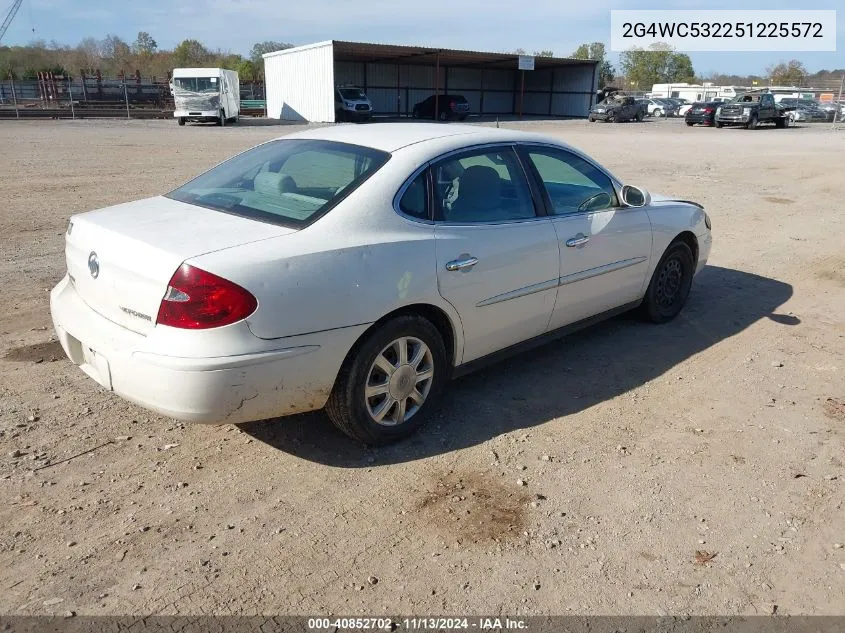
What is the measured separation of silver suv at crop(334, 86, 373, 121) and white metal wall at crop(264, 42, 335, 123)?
0.58 metres

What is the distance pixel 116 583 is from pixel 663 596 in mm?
2086

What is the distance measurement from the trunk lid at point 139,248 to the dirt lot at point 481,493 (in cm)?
81

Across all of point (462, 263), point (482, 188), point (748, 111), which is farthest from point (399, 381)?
point (748, 111)

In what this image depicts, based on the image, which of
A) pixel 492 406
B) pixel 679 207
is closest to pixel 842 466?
pixel 492 406

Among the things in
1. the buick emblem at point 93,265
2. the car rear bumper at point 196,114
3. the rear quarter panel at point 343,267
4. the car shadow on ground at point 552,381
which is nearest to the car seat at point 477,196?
the rear quarter panel at point 343,267

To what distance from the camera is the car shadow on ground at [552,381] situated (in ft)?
12.2

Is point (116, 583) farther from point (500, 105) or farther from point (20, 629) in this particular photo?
point (500, 105)

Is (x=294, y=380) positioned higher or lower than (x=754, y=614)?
higher

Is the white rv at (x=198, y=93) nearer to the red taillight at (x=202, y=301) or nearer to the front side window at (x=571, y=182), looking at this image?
the front side window at (x=571, y=182)

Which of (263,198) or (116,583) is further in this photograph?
(263,198)

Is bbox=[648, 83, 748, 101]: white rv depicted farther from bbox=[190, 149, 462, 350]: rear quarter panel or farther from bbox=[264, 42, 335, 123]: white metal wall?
bbox=[190, 149, 462, 350]: rear quarter panel

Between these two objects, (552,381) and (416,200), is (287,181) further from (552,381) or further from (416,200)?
(552,381)

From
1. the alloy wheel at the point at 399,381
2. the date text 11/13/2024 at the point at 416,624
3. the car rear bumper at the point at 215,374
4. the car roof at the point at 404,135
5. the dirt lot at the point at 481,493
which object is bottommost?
the date text 11/13/2024 at the point at 416,624

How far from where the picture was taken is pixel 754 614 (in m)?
2.61
